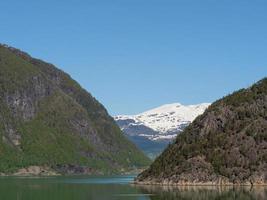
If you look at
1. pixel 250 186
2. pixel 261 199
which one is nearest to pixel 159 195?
pixel 261 199

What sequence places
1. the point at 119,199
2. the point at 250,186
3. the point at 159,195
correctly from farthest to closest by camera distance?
1. the point at 250,186
2. the point at 159,195
3. the point at 119,199

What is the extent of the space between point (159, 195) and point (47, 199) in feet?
81.6

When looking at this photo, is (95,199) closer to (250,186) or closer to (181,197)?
(181,197)

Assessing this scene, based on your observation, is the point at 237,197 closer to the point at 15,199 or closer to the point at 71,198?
the point at 71,198

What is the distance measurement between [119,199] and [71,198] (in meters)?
12.7

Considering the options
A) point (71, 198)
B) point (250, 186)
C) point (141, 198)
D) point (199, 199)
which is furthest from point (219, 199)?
point (250, 186)

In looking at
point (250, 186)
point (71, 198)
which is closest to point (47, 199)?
point (71, 198)

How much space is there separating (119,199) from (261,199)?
28.0 m

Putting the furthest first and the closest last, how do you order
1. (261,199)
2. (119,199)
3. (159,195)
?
(159,195), (119,199), (261,199)

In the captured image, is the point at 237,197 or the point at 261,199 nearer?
the point at 261,199

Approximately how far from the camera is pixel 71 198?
5984 inches

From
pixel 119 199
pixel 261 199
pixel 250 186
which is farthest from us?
pixel 250 186

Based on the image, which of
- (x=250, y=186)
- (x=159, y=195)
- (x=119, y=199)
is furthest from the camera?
(x=250, y=186)

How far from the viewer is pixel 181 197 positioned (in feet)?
493
